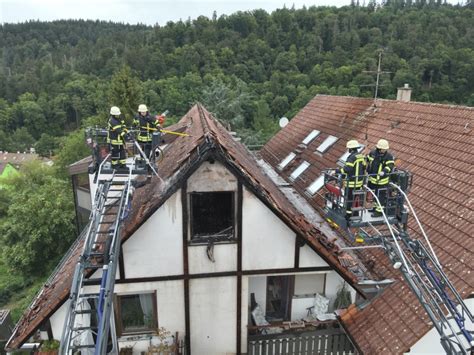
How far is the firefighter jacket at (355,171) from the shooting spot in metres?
7.26

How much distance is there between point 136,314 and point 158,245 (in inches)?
80.8

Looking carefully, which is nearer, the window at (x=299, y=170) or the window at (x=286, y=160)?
the window at (x=299, y=170)

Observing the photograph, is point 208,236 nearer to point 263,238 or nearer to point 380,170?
point 263,238

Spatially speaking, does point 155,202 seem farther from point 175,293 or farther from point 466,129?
point 466,129

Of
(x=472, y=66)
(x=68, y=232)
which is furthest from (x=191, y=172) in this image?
(x=472, y=66)

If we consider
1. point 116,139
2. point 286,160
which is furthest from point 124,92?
point 116,139

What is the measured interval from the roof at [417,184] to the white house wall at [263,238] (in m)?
2.16

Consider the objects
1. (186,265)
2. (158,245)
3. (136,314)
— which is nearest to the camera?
(158,245)

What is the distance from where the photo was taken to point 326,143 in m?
15.7

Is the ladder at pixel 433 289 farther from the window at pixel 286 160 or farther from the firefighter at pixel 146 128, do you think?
the window at pixel 286 160

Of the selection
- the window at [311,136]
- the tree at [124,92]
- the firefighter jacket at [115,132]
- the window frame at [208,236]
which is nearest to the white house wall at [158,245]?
the window frame at [208,236]

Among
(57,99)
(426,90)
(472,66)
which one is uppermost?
(472,66)

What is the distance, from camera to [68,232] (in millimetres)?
24703

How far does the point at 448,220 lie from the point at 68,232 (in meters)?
22.7
